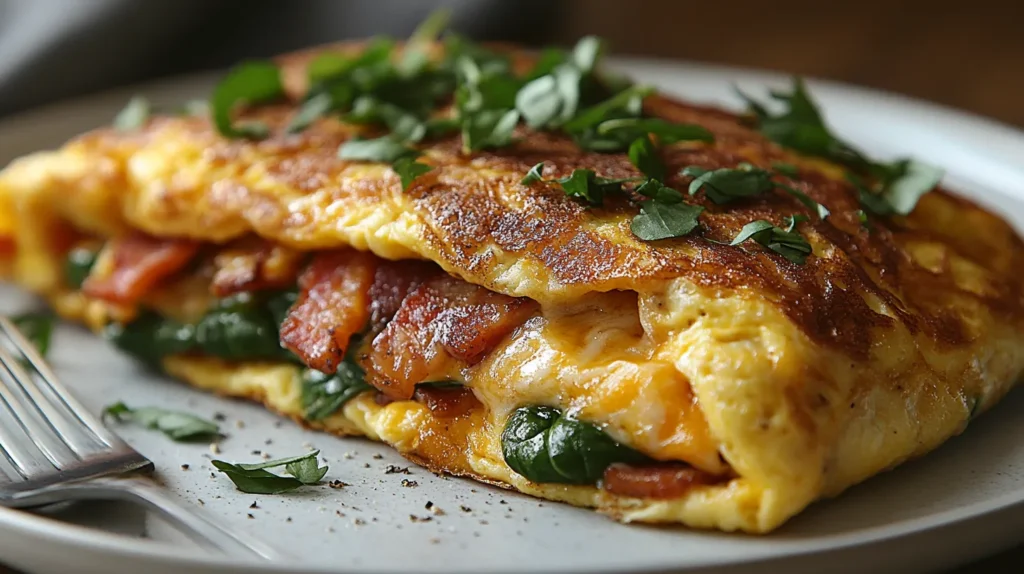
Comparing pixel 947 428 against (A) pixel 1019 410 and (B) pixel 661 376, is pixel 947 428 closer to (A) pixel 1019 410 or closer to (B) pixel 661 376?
(A) pixel 1019 410

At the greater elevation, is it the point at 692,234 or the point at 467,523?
the point at 692,234

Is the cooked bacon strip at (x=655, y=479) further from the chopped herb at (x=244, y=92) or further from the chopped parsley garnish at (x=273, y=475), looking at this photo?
the chopped herb at (x=244, y=92)

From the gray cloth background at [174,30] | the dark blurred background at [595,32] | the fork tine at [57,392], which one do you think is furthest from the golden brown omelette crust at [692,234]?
the dark blurred background at [595,32]

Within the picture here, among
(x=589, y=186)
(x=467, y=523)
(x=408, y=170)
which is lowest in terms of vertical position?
(x=467, y=523)

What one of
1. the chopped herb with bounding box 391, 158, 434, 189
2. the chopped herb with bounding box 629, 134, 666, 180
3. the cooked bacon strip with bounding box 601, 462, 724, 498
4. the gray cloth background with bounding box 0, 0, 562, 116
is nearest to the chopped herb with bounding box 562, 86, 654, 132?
the chopped herb with bounding box 629, 134, 666, 180

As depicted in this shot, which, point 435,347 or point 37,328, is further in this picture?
point 37,328

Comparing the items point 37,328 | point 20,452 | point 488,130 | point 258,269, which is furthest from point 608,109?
point 37,328

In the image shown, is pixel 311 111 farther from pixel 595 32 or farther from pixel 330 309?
pixel 595 32

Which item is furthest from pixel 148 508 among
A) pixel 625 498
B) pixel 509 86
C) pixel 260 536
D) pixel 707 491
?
pixel 509 86
